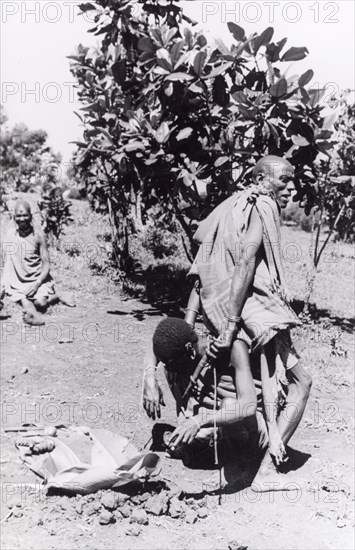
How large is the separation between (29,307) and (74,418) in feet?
8.93

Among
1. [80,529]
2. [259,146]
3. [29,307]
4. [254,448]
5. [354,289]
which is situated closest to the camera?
[80,529]

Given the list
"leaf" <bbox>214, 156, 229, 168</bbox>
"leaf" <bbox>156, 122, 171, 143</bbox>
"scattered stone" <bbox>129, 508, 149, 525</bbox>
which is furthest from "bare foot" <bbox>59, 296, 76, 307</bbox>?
"scattered stone" <bbox>129, 508, 149, 525</bbox>

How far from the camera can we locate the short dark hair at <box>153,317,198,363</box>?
2.92 meters

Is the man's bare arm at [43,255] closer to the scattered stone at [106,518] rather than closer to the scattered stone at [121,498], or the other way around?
the scattered stone at [121,498]

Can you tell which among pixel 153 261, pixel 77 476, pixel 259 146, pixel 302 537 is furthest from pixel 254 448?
pixel 153 261

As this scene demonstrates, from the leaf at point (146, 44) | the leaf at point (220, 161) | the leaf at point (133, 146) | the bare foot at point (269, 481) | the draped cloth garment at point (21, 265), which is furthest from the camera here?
the draped cloth garment at point (21, 265)

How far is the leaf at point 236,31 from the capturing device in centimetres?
476

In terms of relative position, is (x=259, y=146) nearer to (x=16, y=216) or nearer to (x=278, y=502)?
(x=16, y=216)

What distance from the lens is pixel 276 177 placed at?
316 cm

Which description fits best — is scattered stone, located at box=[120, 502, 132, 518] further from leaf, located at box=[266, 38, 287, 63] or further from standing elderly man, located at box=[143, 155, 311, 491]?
leaf, located at box=[266, 38, 287, 63]

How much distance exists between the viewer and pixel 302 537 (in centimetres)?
281

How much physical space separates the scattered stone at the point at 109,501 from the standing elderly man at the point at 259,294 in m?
0.51

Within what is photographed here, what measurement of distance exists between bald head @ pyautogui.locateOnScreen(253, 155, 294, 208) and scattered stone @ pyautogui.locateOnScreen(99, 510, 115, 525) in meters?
1.80

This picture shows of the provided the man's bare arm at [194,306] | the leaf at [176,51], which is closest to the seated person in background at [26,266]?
the leaf at [176,51]
